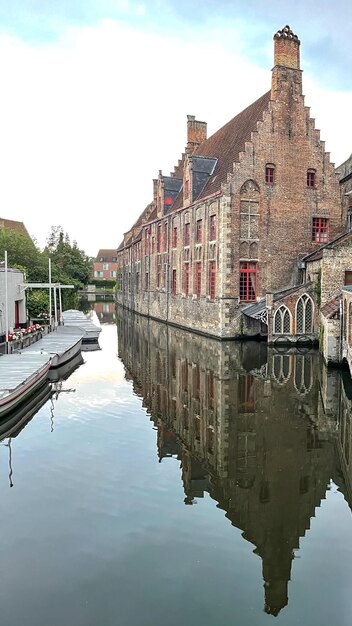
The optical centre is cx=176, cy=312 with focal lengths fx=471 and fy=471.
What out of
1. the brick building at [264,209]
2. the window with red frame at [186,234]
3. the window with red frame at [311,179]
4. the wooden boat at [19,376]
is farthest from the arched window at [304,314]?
the wooden boat at [19,376]

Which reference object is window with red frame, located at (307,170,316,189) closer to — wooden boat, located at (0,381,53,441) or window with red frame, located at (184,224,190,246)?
window with red frame, located at (184,224,190,246)

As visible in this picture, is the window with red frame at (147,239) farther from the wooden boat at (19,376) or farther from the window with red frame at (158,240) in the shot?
the wooden boat at (19,376)

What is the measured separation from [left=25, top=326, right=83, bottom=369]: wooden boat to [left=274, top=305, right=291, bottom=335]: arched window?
34.3ft

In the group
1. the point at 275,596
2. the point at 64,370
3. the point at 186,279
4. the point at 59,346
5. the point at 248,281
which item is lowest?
the point at 275,596

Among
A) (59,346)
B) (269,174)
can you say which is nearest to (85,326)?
(59,346)

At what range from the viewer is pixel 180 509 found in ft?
25.3

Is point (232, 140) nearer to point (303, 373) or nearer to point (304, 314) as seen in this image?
point (304, 314)

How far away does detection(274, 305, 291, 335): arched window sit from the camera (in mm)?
25125

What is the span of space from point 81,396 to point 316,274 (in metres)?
15.6

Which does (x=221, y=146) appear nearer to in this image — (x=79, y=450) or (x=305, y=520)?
(x=79, y=450)

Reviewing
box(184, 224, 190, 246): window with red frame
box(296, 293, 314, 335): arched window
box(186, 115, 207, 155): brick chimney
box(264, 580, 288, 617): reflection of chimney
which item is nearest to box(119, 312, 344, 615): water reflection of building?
box(264, 580, 288, 617): reflection of chimney

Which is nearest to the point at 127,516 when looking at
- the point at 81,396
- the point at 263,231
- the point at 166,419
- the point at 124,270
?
the point at 166,419

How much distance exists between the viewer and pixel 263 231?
27484 millimetres

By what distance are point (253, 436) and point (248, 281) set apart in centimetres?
1706
